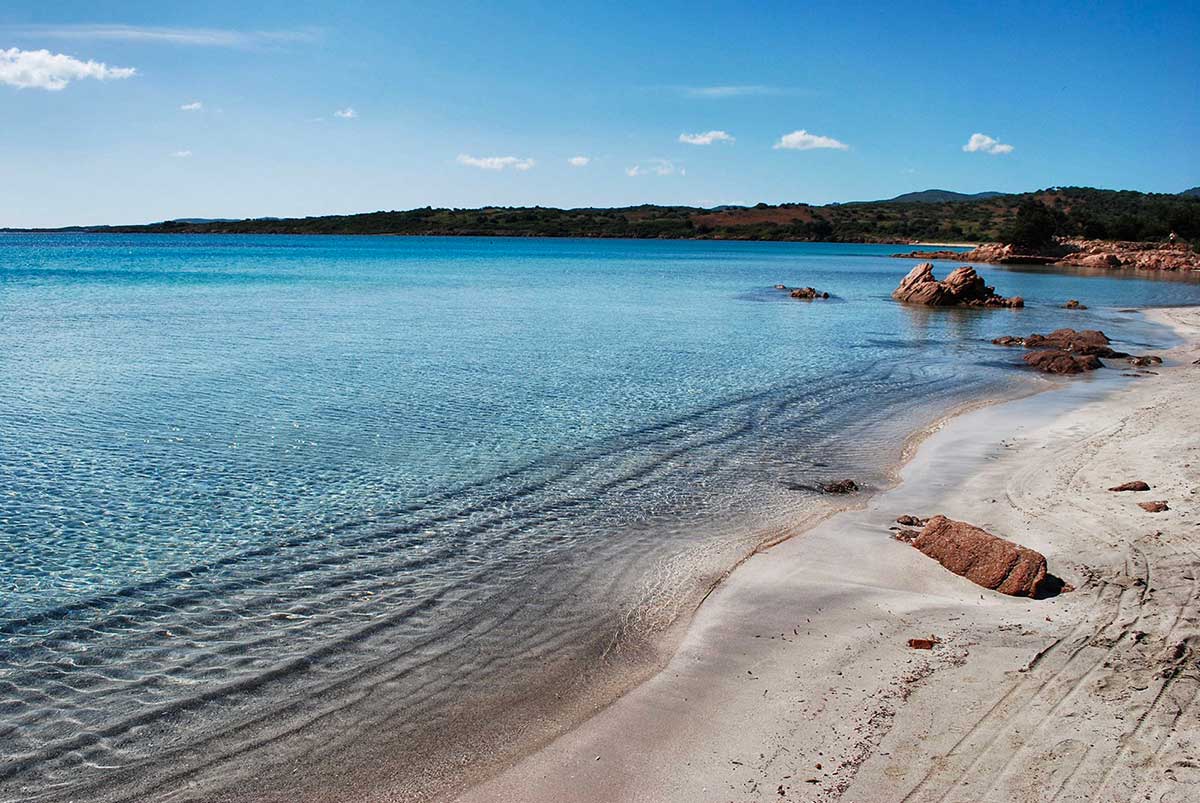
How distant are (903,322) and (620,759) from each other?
115 feet

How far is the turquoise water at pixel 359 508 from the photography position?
654 cm

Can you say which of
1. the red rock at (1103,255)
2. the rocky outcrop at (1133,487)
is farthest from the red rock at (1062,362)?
the red rock at (1103,255)

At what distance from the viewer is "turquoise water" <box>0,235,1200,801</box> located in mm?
6543

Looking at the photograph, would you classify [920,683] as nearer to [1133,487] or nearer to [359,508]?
[1133,487]

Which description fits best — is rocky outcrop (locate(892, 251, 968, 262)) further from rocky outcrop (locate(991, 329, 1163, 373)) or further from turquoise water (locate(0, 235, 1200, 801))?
turquoise water (locate(0, 235, 1200, 801))

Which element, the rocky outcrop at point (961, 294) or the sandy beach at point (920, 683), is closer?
the sandy beach at point (920, 683)

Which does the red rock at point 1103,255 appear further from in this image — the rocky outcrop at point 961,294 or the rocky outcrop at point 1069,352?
the rocky outcrop at point 1069,352

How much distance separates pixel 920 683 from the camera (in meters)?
6.47

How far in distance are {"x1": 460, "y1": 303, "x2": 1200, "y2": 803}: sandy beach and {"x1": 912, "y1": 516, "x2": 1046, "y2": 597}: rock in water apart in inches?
5.7

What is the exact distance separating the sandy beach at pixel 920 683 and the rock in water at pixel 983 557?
0.15 metres

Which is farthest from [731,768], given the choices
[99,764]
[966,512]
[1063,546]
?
[966,512]

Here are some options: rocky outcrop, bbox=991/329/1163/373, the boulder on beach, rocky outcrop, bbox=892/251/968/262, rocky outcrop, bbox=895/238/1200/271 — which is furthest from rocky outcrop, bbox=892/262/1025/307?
rocky outcrop, bbox=892/251/968/262

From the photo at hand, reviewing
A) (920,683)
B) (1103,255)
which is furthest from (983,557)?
(1103,255)

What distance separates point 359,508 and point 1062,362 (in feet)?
65.9
